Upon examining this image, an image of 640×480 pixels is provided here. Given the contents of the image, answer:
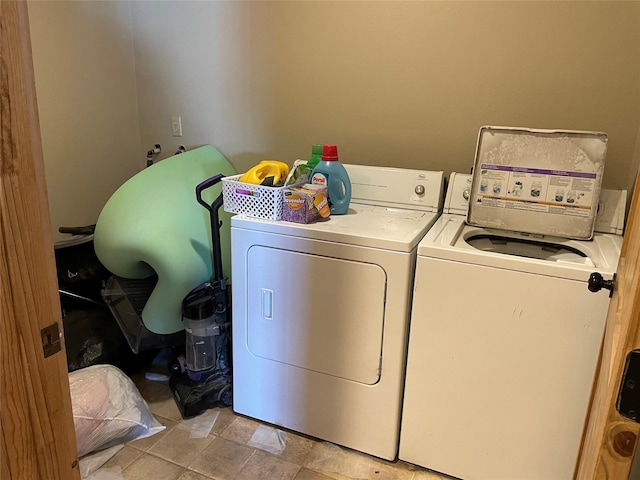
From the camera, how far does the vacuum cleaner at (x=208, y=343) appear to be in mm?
2033

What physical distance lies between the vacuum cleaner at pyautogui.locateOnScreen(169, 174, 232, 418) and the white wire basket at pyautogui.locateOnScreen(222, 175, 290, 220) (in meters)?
0.14

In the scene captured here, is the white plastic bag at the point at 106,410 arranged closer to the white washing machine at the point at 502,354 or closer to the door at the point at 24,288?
the white washing machine at the point at 502,354

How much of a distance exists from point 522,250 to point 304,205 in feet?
2.74

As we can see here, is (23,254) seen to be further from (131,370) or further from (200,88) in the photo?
(200,88)

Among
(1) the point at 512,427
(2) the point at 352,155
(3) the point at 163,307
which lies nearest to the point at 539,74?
(2) the point at 352,155

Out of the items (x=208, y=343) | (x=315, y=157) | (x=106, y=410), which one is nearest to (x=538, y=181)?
(x=315, y=157)

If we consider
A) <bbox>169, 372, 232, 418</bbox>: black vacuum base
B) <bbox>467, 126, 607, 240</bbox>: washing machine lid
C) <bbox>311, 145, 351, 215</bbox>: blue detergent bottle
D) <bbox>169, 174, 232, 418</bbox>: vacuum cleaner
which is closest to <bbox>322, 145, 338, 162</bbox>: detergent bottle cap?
<bbox>311, 145, 351, 215</bbox>: blue detergent bottle

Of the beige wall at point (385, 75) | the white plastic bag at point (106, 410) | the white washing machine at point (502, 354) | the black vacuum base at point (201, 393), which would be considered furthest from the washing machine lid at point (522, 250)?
the white plastic bag at point (106, 410)

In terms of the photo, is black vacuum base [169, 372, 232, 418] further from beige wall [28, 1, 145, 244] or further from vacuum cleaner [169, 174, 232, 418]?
beige wall [28, 1, 145, 244]

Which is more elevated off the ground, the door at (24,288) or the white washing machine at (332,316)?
the door at (24,288)

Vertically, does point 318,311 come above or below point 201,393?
above

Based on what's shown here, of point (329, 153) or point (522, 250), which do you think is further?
point (329, 153)

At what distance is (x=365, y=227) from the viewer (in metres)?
1.75

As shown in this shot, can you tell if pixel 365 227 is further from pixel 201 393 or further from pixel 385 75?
pixel 201 393
